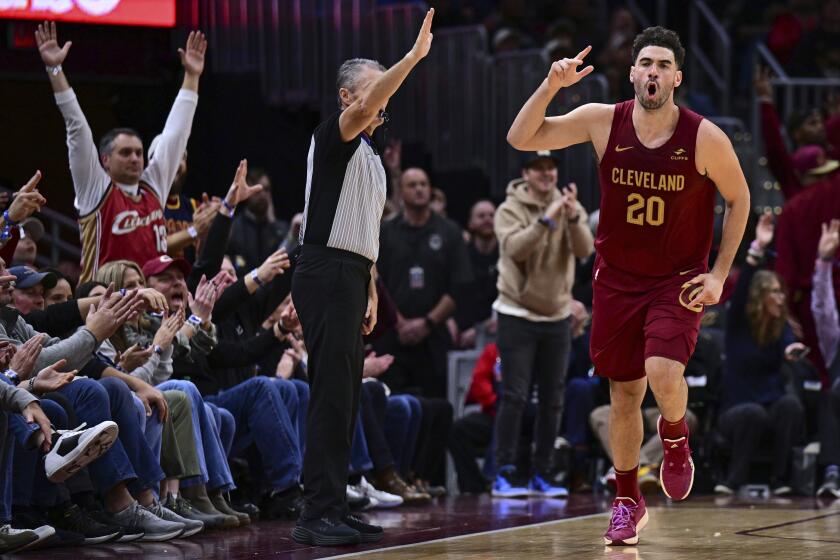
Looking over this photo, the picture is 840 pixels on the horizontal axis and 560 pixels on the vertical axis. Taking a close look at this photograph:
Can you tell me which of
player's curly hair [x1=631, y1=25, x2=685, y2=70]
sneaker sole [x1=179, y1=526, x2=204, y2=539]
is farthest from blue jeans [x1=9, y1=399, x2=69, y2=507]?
player's curly hair [x1=631, y1=25, x2=685, y2=70]

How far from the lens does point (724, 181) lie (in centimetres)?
537

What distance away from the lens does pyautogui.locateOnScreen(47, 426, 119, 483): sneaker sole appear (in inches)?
204

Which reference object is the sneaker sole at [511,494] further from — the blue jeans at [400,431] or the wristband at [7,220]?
the wristband at [7,220]

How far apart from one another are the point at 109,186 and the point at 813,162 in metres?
5.18

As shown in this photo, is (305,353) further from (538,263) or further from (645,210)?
(645,210)

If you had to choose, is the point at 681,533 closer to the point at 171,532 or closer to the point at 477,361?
the point at 171,532

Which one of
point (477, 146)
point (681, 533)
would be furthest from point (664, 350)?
point (477, 146)

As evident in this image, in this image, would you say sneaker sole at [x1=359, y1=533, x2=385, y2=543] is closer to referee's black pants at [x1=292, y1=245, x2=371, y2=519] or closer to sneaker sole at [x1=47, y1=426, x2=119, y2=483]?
referee's black pants at [x1=292, y1=245, x2=371, y2=519]

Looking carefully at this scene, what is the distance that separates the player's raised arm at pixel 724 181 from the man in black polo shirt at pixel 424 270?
4073mm

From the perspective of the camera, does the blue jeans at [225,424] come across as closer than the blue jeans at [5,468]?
No

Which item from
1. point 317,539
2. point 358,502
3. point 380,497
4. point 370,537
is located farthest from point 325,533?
point 380,497

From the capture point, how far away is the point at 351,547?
17.8ft

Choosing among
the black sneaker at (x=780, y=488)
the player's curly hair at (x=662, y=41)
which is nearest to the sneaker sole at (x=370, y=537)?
the player's curly hair at (x=662, y=41)

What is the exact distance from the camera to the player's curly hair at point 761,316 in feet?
29.0
